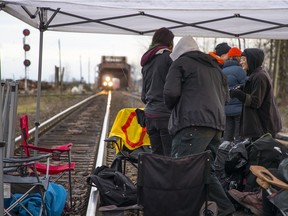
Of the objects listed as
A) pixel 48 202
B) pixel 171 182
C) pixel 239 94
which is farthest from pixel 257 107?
pixel 48 202

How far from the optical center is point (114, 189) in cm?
470

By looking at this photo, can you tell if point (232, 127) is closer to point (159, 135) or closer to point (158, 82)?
point (159, 135)

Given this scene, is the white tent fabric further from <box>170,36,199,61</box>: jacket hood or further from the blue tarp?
the blue tarp

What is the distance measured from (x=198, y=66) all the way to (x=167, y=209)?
4.62 feet

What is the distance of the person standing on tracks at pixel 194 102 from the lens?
4379mm

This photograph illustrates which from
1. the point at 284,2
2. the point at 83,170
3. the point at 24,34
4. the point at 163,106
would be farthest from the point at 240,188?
the point at 24,34

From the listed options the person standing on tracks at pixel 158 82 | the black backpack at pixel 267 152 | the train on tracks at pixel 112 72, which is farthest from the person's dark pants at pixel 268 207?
the train on tracks at pixel 112 72

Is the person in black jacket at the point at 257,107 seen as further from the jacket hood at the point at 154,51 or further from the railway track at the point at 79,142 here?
the railway track at the point at 79,142

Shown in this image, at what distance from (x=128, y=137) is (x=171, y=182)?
6.04 ft

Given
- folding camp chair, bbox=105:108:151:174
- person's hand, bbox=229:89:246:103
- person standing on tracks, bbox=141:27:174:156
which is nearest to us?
person standing on tracks, bbox=141:27:174:156

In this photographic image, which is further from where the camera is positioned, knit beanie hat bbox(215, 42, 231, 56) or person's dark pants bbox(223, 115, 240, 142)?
knit beanie hat bbox(215, 42, 231, 56)

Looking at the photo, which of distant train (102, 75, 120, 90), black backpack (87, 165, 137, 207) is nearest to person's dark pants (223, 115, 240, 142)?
black backpack (87, 165, 137, 207)

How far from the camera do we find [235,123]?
6621 mm

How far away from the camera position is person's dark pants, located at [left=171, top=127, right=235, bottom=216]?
14.6 ft
